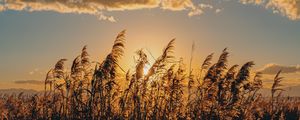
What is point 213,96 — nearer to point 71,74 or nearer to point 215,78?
point 215,78

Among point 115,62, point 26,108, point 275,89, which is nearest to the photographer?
point 115,62

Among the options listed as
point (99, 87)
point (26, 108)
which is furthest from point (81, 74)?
point (26, 108)

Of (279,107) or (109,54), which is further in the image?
(279,107)

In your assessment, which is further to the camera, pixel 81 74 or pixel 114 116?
pixel 81 74

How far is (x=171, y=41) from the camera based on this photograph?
18.0 metres

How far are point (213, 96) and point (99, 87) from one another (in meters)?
4.33

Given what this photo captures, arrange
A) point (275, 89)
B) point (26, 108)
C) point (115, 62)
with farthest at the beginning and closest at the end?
point (275, 89)
point (26, 108)
point (115, 62)

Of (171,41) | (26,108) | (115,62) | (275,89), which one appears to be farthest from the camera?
(275,89)

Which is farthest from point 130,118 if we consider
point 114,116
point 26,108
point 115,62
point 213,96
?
point 26,108

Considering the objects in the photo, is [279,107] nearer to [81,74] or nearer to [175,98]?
[175,98]

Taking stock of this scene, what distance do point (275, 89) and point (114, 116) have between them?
1199cm

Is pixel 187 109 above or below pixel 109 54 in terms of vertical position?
below

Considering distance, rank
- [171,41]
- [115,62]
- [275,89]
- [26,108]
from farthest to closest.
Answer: [275,89]
[26,108]
[171,41]
[115,62]

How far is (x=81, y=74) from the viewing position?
1830 centimetres
